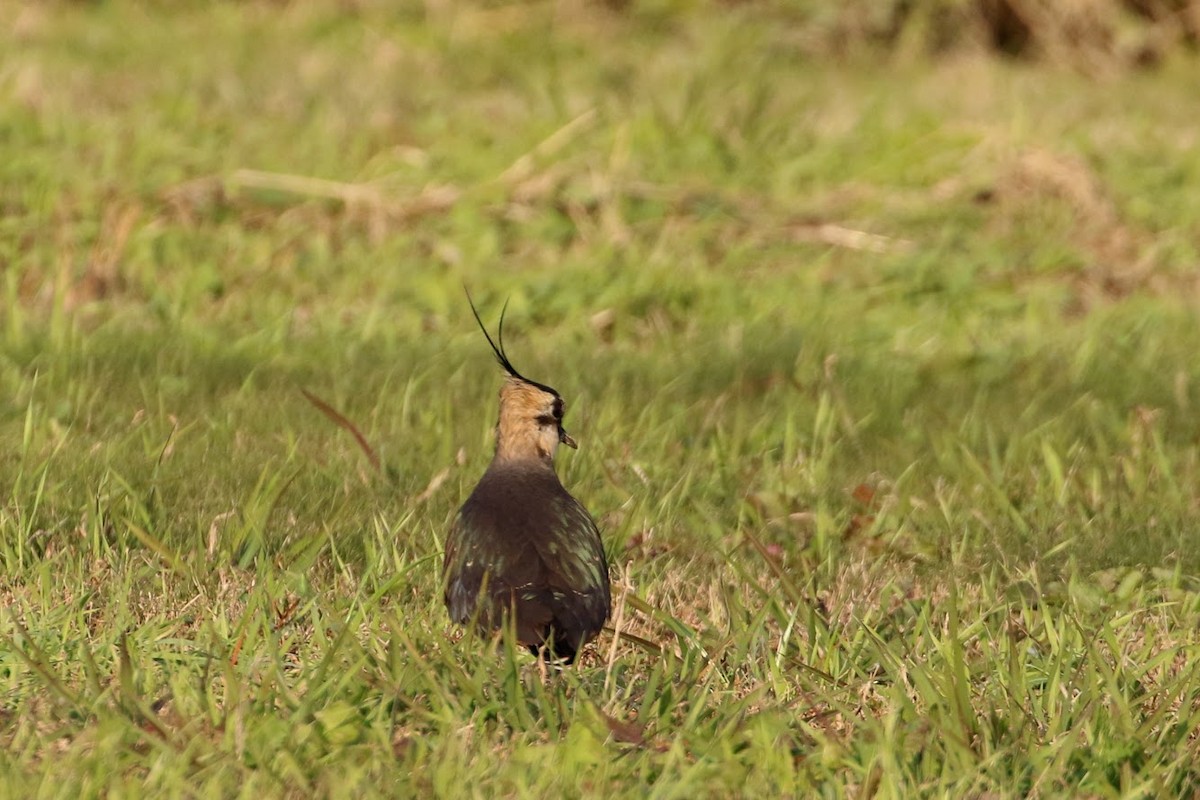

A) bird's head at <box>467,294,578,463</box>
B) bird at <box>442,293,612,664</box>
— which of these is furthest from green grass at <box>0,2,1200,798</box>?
bird's head at <box>467,294,578,463</box>

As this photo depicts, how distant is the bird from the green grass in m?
0.10

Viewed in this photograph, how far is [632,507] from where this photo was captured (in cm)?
497

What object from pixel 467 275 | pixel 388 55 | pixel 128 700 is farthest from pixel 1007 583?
pixel 388 55

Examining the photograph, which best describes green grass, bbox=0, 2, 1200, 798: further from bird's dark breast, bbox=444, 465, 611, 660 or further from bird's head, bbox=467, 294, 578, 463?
bird's head, bbox=467, 294, 578, 463

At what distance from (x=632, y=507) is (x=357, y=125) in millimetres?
4331

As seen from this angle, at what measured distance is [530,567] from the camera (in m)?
3.98

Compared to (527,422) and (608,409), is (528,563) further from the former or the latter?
(608,409)

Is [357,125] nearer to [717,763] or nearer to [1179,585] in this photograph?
[1179,585]

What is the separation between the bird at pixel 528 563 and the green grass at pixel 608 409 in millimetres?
99

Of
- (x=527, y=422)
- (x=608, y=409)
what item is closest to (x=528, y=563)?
(x=527, y=422)

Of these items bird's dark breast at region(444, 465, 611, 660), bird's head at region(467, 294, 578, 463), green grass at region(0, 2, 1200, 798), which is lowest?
green grass at region(0, 2, 1200, 798)

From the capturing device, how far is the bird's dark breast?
3.88 m

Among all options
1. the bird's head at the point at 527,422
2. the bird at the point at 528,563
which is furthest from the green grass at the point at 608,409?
the bird's head at the point at 527,422

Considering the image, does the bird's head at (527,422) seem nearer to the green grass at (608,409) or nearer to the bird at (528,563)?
the bird at (528,563)
